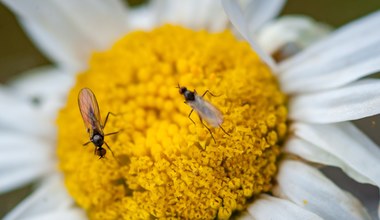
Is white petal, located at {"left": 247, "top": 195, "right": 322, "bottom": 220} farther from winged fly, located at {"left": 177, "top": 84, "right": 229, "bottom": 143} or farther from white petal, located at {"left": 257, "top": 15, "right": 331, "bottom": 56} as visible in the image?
white petal, located at {"left": 257, "top": 15, "right": 331, "bottom": 56}

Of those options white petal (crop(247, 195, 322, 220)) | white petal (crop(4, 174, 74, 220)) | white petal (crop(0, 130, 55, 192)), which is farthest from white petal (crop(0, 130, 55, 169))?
white petal (crop(247, 195, 322, 220))

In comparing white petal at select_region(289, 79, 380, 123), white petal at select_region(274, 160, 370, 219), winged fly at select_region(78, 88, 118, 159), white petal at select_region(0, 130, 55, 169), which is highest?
white petal at select_region(0, 130, 55, 169)

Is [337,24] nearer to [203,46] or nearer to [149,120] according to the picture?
[203,46]

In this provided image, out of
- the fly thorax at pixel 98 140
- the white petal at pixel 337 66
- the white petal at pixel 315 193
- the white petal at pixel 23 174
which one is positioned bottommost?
the white petal at pixel 315 193

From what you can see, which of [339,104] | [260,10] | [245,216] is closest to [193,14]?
[260,10]

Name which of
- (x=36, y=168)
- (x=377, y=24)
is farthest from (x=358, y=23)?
(x=36, y=168)

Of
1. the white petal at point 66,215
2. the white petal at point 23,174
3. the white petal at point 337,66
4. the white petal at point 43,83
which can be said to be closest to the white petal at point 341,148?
the white petal at point 337,66

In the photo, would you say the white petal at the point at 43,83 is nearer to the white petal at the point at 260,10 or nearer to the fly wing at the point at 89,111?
the fly wing at the point at 89,111
